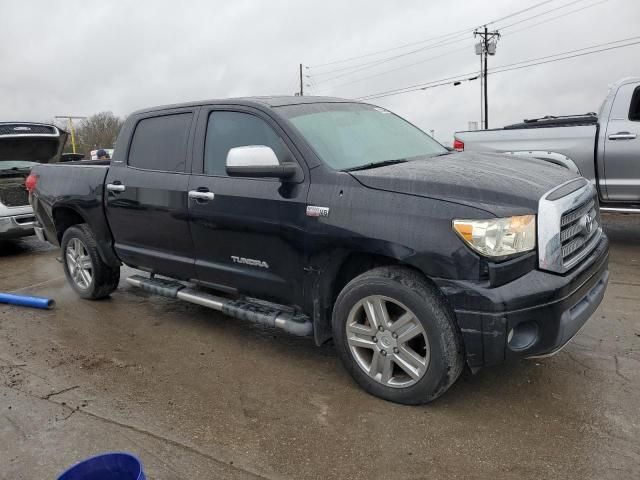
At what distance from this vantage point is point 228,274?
13.4ft

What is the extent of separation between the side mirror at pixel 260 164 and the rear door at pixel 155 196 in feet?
2.76

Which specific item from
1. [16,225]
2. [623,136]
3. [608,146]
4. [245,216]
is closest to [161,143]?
[245,216]

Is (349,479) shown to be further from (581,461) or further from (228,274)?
(228,274)

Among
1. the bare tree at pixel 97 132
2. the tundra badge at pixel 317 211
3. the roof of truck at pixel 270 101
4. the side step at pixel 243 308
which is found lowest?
the side step at pixel 243 308

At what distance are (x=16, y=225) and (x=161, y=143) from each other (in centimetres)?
488

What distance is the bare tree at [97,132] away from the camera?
54531 mm

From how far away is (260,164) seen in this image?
352 centimetres

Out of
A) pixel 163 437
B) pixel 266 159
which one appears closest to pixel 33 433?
pixel 163 437

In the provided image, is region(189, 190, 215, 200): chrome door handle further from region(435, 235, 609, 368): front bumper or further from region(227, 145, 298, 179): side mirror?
region(435, 235, 609, 368): front bumper

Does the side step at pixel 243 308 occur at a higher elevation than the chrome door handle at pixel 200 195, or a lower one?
lower

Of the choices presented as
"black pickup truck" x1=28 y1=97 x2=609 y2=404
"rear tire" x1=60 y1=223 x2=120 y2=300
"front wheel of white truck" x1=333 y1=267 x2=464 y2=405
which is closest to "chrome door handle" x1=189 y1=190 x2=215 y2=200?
"black pickup truck" x1=28 y1=97 x2=609 y2=404

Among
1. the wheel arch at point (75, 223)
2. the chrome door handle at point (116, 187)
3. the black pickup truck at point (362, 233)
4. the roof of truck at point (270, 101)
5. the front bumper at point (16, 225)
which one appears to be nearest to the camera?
the black pickup truck at point (362, 233)

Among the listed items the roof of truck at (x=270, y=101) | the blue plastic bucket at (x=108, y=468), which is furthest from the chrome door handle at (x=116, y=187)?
the blue plastic bucket at (x=108, y=468)

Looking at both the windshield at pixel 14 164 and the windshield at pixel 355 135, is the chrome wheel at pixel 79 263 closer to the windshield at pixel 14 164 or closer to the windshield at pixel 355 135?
the windshield at pixel 355 135
